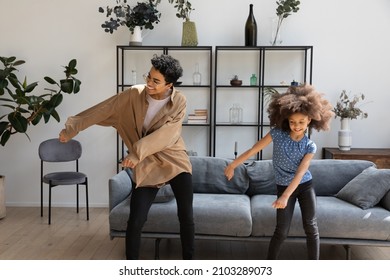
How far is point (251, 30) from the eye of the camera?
192 inches

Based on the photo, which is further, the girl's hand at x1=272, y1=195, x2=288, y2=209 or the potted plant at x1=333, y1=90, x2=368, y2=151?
the potted plant at x1=333, y1=90, x2=368, y2=151

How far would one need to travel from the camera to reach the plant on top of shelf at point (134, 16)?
15.9 feet

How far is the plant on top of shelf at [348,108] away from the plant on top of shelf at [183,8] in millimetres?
1803

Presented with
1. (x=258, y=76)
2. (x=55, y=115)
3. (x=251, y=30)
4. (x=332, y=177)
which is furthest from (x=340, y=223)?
(x=55, y=115)

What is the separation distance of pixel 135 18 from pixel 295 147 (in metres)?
2.70

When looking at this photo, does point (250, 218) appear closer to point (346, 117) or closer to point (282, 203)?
point (282, 203)

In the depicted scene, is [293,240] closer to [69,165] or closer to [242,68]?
[242,68]

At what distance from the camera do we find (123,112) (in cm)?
291

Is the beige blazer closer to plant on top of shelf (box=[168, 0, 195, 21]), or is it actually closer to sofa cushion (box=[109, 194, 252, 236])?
sofa cushion (box=[109, 194, 252, 236])

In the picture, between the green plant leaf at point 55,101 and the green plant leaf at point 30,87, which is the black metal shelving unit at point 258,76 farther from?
the green plant leaf at point 30,87

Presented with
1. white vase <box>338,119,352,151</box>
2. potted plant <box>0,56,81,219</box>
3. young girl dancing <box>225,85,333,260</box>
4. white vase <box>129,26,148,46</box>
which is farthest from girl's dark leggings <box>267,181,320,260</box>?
potted plant <box>0,56,81,219</box>

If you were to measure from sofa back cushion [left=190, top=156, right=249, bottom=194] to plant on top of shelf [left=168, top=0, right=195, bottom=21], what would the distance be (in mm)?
1671

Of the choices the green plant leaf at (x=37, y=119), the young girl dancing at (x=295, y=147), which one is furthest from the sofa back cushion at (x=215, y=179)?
the green plant leaf at (x=37, y=119)

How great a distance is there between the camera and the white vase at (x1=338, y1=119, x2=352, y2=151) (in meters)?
4.86
